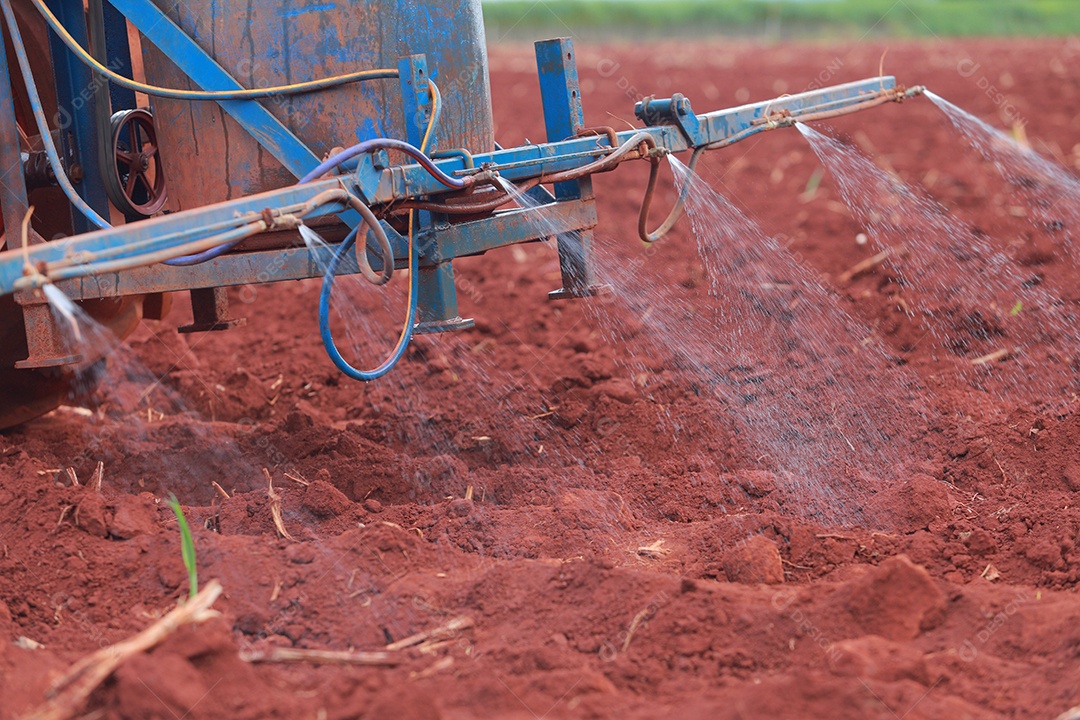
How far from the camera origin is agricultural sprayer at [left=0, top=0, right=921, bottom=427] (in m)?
3.30

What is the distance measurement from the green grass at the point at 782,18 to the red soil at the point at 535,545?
28.6 m

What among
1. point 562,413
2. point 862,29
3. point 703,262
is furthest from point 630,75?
point 862,29

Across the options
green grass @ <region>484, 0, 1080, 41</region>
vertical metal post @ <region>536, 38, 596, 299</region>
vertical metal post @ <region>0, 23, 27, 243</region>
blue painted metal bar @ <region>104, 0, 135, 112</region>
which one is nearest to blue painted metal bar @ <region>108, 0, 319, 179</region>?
blue painted metal bar @ <region>104, 0, 135, 112</region>

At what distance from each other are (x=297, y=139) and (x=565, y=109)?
94cm

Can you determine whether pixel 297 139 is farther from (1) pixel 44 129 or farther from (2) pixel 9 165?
(2) pixel 9 165

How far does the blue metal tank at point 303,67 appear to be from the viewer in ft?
11.1

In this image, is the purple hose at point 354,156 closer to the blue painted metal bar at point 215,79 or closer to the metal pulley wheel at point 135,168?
the blue painted metal bar at point 215,79

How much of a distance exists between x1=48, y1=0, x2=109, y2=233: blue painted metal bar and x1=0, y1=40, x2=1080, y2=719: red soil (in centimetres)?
99

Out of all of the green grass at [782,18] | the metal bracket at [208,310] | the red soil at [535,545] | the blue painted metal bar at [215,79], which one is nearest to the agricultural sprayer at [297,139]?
the blue painted metal bar at [215,79]

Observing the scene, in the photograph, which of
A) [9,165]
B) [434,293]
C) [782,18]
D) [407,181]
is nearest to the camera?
[407,181]

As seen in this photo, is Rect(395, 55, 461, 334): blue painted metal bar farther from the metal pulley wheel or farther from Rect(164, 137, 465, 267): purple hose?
the metal pulley wheel

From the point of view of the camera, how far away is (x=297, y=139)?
133 inches

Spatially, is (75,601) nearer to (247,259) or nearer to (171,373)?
(247,259)

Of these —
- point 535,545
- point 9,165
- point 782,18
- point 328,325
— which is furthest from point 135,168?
point 782,18
